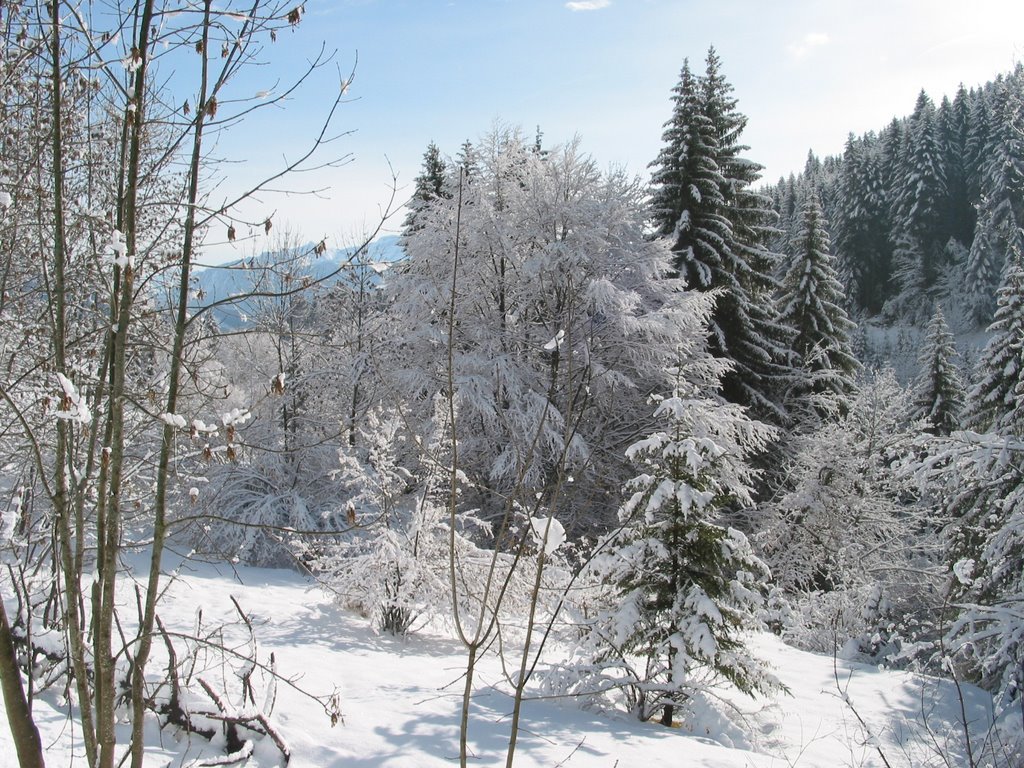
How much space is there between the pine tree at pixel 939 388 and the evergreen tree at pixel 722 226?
9.17 metres

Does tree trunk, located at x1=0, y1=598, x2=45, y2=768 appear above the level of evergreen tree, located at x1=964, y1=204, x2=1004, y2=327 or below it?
below

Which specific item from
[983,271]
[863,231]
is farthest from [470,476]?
[863,231]

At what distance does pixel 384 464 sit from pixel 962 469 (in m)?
6.43

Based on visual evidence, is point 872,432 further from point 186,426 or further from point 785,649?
point 186,426

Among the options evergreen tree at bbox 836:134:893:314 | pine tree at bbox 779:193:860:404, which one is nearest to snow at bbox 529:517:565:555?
pine tree at bbox 779:193:860:404

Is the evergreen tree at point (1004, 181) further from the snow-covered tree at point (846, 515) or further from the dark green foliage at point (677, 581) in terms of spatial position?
the dark green foliage at point (677, 581)

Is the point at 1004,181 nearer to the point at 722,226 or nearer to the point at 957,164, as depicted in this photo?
the point at 957,164

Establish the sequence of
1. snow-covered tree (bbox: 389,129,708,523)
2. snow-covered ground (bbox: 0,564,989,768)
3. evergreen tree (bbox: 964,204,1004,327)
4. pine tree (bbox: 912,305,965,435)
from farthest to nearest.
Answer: evergreen tree (bbox: 964,204,1004,327) < pine tree (bbox: 912,305,965,435) < snow-covered tree (bbox: 389,129,708,523) < snow-covered ground (bbox: 0,564,989,768)

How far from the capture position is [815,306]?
18.9 metres

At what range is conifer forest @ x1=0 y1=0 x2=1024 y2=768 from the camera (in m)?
2.16

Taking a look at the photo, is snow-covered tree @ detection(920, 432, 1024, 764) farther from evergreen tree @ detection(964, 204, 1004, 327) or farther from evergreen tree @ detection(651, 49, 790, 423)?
evergreen tree @ detection(964, 204, 1004, 327)

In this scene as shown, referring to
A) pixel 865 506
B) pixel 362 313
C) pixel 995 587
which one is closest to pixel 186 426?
pixel 995 587

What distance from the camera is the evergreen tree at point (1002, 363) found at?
572 inches

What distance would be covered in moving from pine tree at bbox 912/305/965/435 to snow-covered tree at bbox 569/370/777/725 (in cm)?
2069
